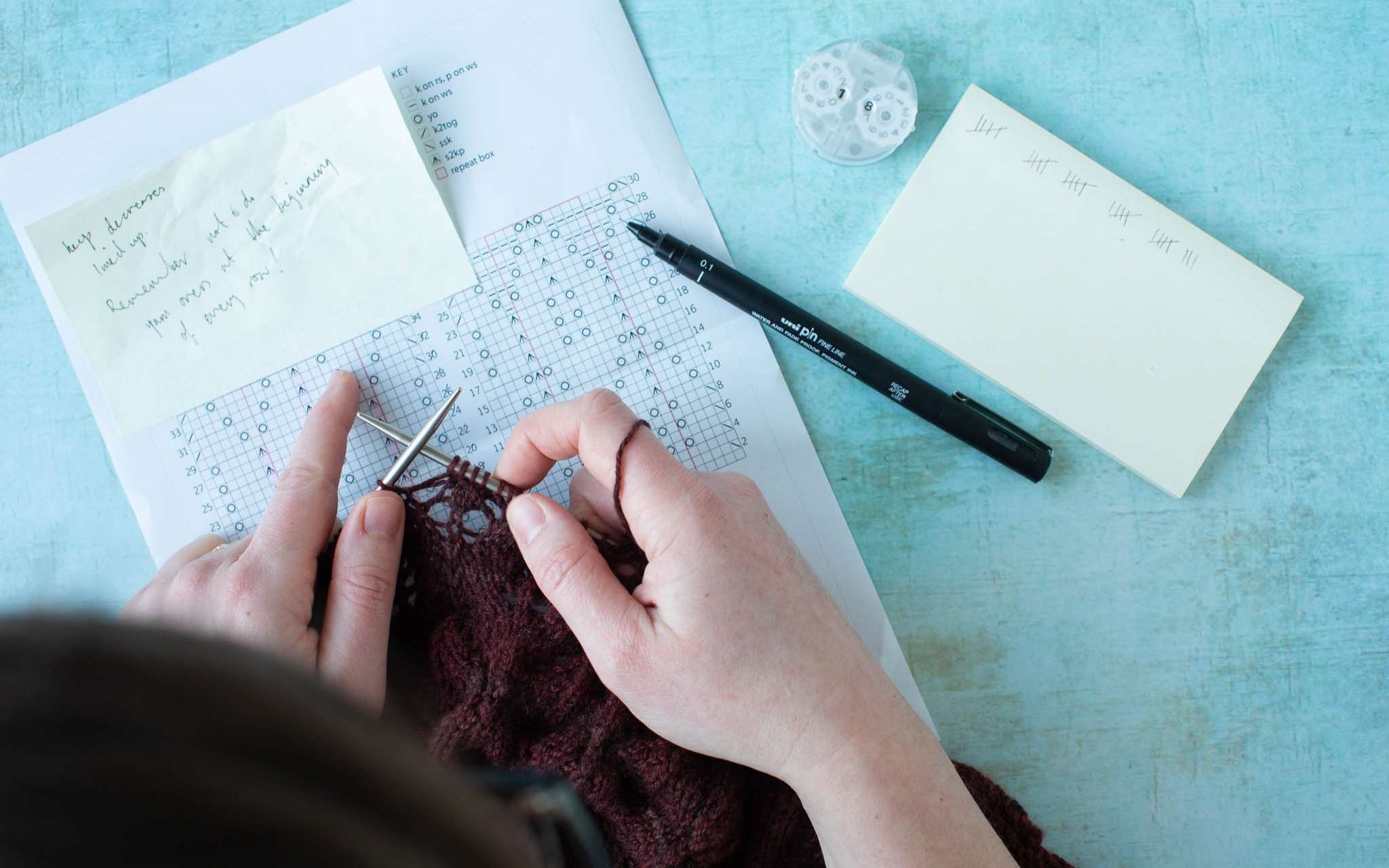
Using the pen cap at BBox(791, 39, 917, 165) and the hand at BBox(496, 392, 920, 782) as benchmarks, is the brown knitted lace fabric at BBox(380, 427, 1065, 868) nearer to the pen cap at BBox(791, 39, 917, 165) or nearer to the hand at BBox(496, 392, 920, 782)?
the hand at BBox(496, 392, 920, 782)

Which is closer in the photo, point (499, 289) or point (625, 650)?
point (625, 650)

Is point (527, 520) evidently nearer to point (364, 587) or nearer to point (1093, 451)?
point (364, 587)

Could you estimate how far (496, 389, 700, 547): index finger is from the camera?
0.63 metres

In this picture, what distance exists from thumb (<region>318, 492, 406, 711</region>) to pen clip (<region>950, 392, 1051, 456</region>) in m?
0.51

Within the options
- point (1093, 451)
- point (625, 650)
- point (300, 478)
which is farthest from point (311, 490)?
point (1093, 451)

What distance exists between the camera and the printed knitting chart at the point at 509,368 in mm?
790

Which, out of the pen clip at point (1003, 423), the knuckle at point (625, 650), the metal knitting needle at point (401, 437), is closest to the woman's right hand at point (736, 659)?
the knuckle at point (625, 650)

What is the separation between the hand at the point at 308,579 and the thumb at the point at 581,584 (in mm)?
134

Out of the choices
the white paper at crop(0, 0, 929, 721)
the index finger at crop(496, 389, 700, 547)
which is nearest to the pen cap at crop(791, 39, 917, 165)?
the white paper at crop(0, 0, 929, 721)

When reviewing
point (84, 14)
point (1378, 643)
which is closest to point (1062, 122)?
point (1378, 643)

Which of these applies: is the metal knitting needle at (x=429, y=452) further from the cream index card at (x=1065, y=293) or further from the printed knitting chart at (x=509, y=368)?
the cream index card at (x=1065, y=293)

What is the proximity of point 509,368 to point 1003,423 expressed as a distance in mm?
454

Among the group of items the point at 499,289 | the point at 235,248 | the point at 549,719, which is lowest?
the point at 549,719

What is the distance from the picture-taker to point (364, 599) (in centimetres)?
69
